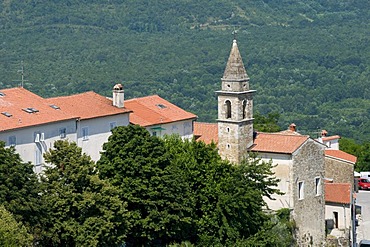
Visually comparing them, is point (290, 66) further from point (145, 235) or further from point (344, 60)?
point (145, 235)

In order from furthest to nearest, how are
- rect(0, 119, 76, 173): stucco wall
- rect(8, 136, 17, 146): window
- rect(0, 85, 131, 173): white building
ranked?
rect(0, 85, 131, 173): white building, rect(0, 119, 76, 173): stucco wall, rect(8, 136, 17, 146): window

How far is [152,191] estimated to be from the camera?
143ft

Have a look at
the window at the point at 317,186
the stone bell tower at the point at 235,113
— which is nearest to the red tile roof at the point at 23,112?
the stone bell tower at the point at 235,113

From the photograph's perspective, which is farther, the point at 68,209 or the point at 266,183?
the point at 266,183

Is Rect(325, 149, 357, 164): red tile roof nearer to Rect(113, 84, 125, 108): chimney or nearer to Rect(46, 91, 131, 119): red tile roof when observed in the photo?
Rect(113, 84, 125, 108): chimney

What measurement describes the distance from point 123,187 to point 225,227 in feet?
18.9

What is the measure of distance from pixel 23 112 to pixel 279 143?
13694mm

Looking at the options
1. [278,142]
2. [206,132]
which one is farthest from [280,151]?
[206,132]

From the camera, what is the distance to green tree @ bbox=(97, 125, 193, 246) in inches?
1713

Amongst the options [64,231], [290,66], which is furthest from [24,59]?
[64,231]

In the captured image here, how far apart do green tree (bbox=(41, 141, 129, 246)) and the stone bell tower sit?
40.5 ft

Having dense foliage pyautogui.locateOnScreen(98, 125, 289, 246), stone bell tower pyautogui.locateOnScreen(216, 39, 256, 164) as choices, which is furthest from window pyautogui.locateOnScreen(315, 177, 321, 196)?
dense foliage pyautogui.locateOnScreen(98, 125, 289, 246)

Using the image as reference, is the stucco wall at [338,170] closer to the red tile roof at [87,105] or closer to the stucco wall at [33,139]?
the red tile roof at [87,105]

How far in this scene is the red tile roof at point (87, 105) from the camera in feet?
166
